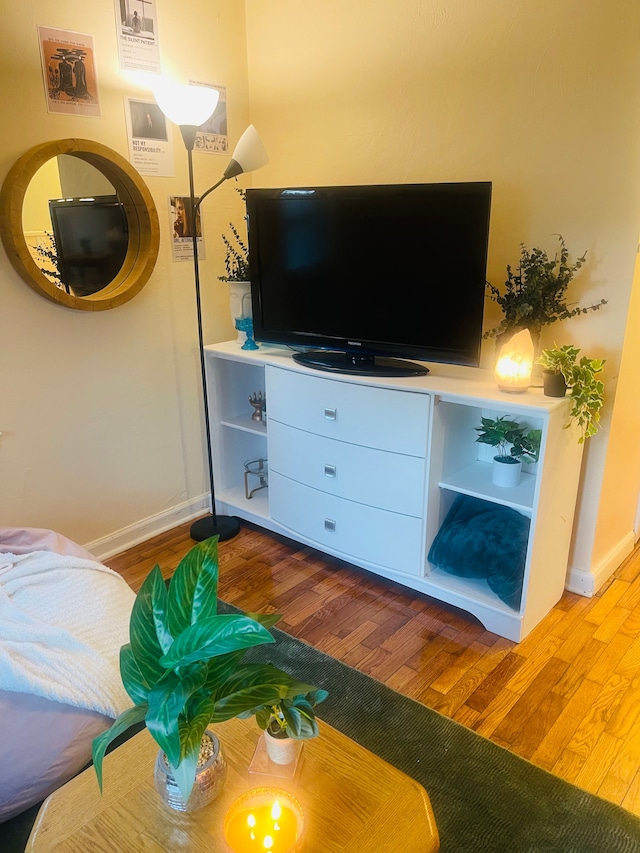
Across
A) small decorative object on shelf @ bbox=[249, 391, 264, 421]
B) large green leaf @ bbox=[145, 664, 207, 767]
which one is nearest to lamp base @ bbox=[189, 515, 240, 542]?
small decorative object on shelf @ bbox=[249, 391, 264, 421]

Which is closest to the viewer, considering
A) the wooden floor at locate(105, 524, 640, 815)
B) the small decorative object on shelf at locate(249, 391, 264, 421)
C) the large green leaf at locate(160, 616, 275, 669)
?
the large green leaf at locate(160, 616, 275, 669)

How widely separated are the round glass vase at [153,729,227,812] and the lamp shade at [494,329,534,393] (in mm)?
1397

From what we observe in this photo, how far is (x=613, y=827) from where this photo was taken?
4.68 ft

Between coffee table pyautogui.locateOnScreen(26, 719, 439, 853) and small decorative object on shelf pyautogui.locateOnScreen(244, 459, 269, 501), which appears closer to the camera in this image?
coffee table pyautogui.locateOnScreen(26, 719, 439, 853)

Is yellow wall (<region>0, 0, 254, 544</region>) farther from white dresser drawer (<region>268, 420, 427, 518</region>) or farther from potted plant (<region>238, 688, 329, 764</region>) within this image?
potted plant (<region>238, 688, 329, 764</region>)

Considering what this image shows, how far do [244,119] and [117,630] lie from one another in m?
2.34

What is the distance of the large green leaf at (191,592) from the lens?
0.92 meters

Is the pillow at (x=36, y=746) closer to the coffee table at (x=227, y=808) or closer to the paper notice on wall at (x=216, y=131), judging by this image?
the coffee table at (x=227, y=808)

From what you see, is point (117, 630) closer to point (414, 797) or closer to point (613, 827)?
point (414, 797)

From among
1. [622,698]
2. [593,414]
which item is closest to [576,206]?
[593,414]

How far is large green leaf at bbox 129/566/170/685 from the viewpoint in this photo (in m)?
0.92

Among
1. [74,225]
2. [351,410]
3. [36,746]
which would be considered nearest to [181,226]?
[74,225]

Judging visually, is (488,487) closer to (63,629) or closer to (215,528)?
(215,528)

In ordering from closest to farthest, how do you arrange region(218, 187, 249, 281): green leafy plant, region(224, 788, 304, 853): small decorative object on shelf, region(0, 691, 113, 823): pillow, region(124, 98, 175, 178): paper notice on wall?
region(224, 788, 304, 853): small decorative object on shelf < region(0, 691, 113, 823): pillow < region(124, 98, 175, 178): paper notice on wall < region(218, 187, 249, 281): green leafy plant
